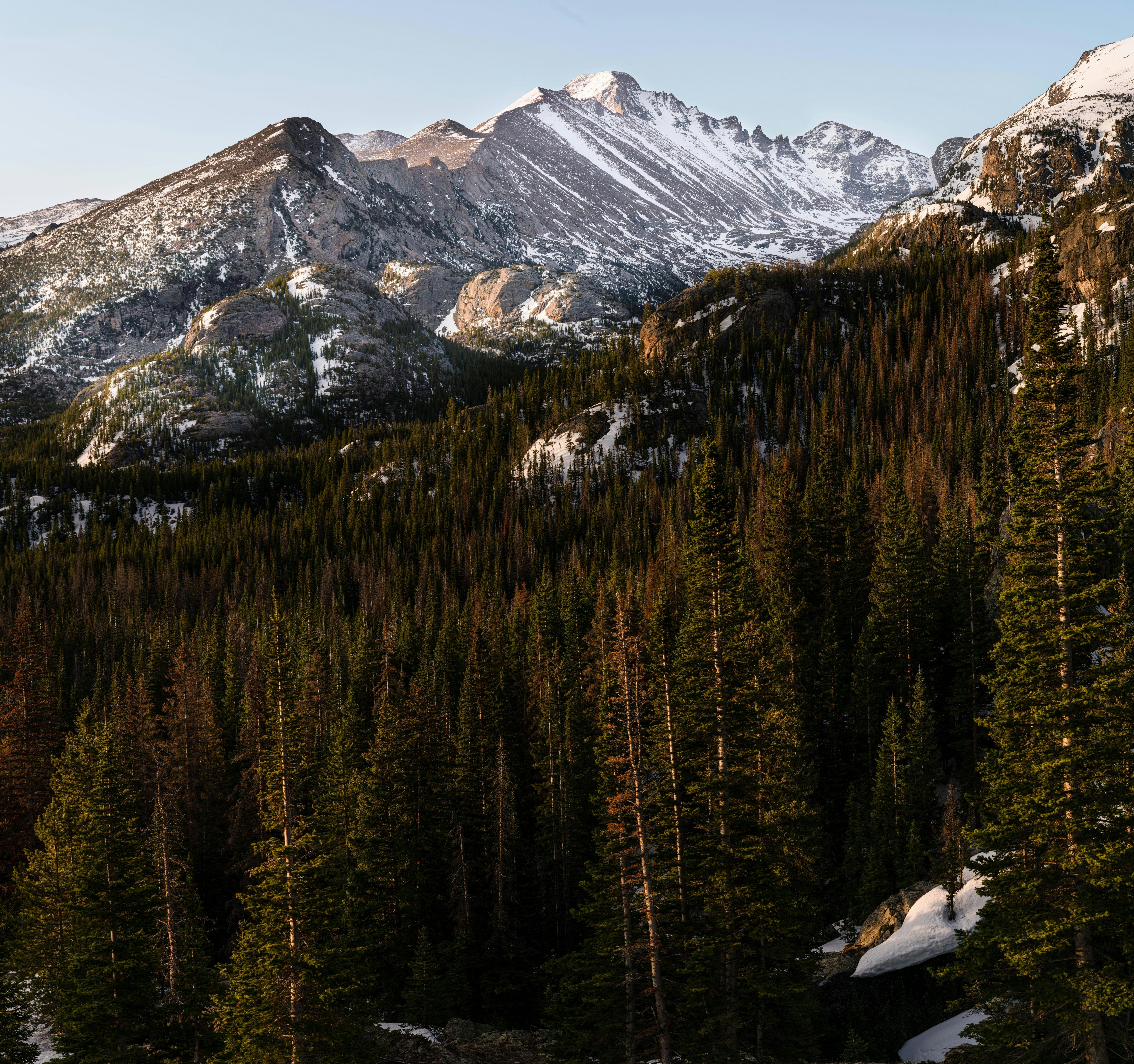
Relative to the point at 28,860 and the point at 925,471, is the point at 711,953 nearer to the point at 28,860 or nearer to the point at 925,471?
the point at 28,860

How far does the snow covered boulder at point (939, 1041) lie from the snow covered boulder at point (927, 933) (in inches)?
108

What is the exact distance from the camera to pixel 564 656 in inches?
2726

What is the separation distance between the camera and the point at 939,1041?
28.7m

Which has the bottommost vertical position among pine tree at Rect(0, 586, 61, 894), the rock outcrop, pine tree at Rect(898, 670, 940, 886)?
the rock outcrop

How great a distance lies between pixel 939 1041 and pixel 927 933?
4.86 metres

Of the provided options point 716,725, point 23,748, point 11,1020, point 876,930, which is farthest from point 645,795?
point 23,748

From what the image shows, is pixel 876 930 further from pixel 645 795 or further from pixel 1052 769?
pixel 1052 769

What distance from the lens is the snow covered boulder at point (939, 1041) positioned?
27.5m

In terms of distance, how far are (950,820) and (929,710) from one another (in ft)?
46.8

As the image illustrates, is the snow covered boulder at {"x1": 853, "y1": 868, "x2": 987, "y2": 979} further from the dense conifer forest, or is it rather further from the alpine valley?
the dense conifer forest

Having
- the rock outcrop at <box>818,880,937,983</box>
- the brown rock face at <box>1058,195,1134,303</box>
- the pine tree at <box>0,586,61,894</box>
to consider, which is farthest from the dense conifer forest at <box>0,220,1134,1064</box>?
the brown rock face at <box>1058,195,1134,303</box>

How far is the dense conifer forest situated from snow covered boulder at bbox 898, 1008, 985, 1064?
0.95 m

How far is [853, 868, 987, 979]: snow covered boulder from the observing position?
32500 millimetres

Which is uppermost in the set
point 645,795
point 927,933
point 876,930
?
point 645,795
